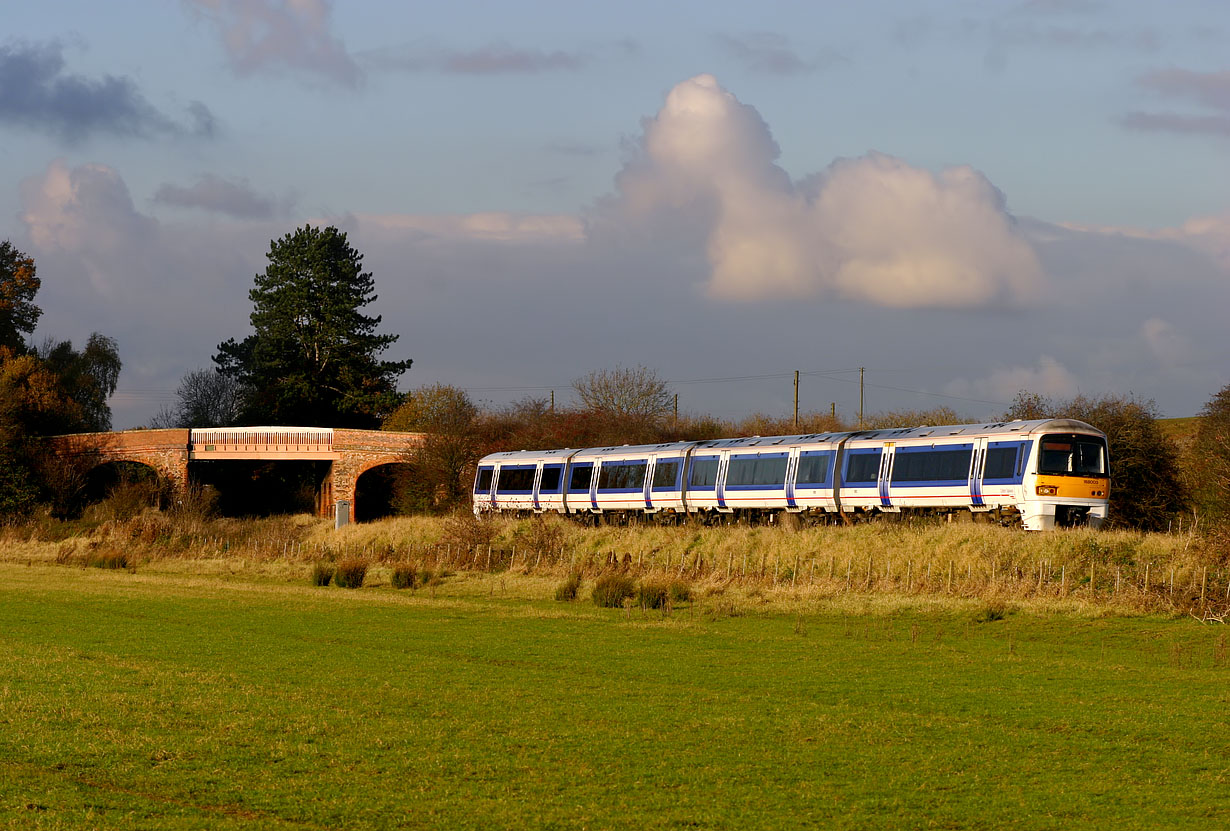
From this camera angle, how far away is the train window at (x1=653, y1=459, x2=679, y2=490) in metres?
45.5

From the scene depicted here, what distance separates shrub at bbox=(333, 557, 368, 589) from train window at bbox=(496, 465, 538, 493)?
15483 mm

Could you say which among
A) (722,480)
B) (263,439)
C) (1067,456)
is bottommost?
(722,480)

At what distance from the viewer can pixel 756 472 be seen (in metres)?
42.0

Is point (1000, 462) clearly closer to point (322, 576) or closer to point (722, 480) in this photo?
point (722, 480)

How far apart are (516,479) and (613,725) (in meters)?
41.0

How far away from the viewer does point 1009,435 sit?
33969 millimetres

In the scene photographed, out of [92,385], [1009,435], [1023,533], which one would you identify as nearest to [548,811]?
[1023,533]

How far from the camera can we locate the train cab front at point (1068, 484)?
108 ft

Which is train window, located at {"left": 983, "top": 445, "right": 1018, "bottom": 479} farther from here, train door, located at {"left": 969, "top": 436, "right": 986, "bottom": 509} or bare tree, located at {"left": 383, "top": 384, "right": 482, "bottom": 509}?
bare tree, located at {"left": 383, "top": 384, "right": 482, "bottom": 509}

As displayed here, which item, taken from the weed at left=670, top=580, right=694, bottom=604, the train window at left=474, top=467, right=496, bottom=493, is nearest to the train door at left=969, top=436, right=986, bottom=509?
the weed at left=670, top=580, right=694, bottom=604

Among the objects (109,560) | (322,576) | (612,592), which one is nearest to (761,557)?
(612,592)

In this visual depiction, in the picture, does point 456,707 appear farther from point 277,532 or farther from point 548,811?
point 277,532

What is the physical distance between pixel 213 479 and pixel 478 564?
3649cm

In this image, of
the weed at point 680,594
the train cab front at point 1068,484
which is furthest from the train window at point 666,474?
the train cab front at point 1068,484
